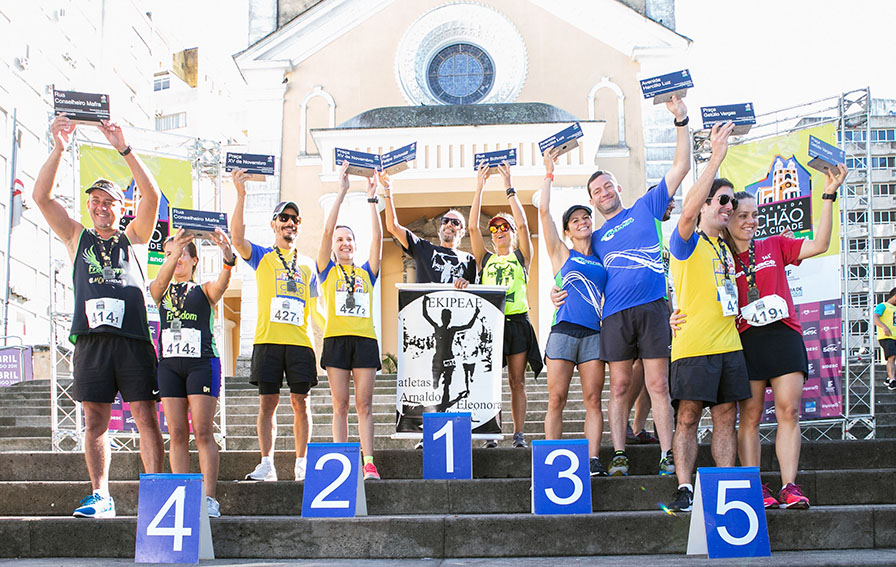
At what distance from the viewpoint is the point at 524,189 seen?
1502 centimetres

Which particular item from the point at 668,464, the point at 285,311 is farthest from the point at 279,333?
the point at 668,464

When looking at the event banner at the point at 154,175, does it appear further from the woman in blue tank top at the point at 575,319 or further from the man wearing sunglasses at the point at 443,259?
the woman in blue tank top at the point at 575,319

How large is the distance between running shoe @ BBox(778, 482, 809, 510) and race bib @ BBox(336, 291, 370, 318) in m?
2.86

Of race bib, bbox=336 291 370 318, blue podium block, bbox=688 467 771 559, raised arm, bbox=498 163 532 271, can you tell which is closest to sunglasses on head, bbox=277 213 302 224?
race bib, bbox=336 291 370 318

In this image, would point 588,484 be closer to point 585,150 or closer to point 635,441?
point 635,441

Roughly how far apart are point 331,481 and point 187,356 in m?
1.23

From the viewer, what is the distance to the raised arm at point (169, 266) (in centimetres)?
552

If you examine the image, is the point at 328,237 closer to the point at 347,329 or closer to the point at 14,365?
the point at 347,329

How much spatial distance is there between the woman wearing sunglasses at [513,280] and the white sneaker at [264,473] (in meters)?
1.68

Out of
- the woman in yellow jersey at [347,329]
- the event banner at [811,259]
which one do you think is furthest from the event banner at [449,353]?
the event banner at [811,259]

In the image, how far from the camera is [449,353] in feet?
21.9

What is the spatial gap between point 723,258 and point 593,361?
1.05m

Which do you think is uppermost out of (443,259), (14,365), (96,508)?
(443,259)

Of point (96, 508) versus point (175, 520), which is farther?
point (96, 508)
